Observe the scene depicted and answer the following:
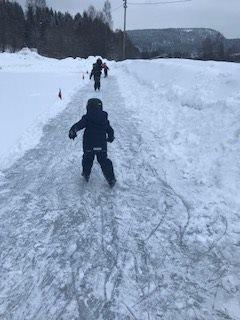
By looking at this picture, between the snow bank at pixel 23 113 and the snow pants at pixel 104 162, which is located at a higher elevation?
the snow pants at pixel 104 162

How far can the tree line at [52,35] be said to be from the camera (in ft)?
256

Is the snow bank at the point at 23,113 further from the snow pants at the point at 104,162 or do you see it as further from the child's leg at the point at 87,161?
the snow pants at the point at 104,162

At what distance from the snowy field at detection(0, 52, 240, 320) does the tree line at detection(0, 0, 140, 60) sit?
69.7 meters

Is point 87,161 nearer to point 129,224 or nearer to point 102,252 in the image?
point 129,224

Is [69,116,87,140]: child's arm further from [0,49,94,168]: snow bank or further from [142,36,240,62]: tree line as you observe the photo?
[142,36,240,62]: tree line

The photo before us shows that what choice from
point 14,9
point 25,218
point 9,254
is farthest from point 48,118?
point 14,9

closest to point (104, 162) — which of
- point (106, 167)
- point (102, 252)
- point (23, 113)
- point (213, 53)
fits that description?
point (106, 167)

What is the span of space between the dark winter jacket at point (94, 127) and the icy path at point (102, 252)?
2.55 feet

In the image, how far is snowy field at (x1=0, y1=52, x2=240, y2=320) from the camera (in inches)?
175

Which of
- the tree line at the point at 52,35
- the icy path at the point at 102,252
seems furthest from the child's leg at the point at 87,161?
the tree line at the point at 52,35

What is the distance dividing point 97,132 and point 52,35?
7701cm

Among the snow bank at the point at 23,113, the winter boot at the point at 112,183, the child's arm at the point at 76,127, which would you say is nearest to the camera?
the child's arm at the point at 76,127

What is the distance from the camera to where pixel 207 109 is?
11930mm

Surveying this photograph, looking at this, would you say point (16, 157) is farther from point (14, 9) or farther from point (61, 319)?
point (14, 9)
